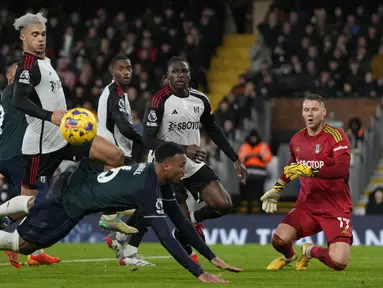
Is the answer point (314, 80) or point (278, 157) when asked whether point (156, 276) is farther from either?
point (314, 80)

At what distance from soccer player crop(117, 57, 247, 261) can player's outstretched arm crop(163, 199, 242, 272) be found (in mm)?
2034

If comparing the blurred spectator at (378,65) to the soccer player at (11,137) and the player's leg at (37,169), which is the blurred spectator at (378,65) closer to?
the soccer player at (11,137)

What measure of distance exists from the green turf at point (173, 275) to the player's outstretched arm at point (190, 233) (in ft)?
0.75

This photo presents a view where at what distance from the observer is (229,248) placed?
16.5 metres

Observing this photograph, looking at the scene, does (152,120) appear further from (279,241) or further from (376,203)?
(376,203)

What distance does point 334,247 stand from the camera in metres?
11.4

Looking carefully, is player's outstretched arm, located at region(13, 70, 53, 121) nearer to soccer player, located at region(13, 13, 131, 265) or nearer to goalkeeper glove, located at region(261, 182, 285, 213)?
soccer player, located at region(13, 13, 131, 265)

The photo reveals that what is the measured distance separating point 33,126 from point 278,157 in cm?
1029

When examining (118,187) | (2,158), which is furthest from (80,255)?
(118,187)

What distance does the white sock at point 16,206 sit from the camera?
34.9 ft

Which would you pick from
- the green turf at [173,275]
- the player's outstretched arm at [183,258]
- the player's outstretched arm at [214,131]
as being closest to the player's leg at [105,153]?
the green turf at [173,275]

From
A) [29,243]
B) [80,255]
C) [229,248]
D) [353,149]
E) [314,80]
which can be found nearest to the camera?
[29,243]

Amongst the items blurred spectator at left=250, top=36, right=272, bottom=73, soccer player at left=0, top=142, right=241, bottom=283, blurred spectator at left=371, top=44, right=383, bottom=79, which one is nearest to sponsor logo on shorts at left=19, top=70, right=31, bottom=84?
soccer player at left=0, top=142, right=241, bottom=283

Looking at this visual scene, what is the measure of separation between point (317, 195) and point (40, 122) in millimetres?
3170
